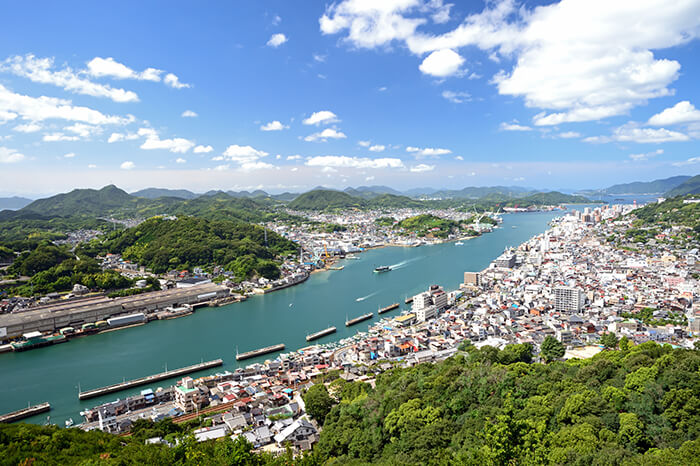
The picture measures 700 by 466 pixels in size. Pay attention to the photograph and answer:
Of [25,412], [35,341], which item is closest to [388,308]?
[25,412]

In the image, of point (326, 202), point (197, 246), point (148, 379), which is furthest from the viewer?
point (326, 202)

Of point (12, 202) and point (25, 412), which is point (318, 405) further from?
point (12, 202)

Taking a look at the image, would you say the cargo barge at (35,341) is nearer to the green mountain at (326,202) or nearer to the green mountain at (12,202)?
the green mountain at (326,202)

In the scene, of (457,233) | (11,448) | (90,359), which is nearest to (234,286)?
(90,359)

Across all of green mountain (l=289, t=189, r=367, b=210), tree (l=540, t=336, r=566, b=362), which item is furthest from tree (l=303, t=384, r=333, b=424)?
green mountain (l=289, t=189, r=367, b=210)

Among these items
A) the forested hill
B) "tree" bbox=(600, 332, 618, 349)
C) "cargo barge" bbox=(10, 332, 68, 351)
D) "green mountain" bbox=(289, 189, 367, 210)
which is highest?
"green mountain" bbox=(289, 189, 367, 210)

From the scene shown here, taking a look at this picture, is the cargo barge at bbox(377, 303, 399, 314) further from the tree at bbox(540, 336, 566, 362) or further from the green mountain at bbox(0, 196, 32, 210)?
the green mountain at bbox(0, 196, 32, 210)

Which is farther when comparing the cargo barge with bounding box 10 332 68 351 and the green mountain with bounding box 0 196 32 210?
the green mountain with bounding box 0 196 32 210
